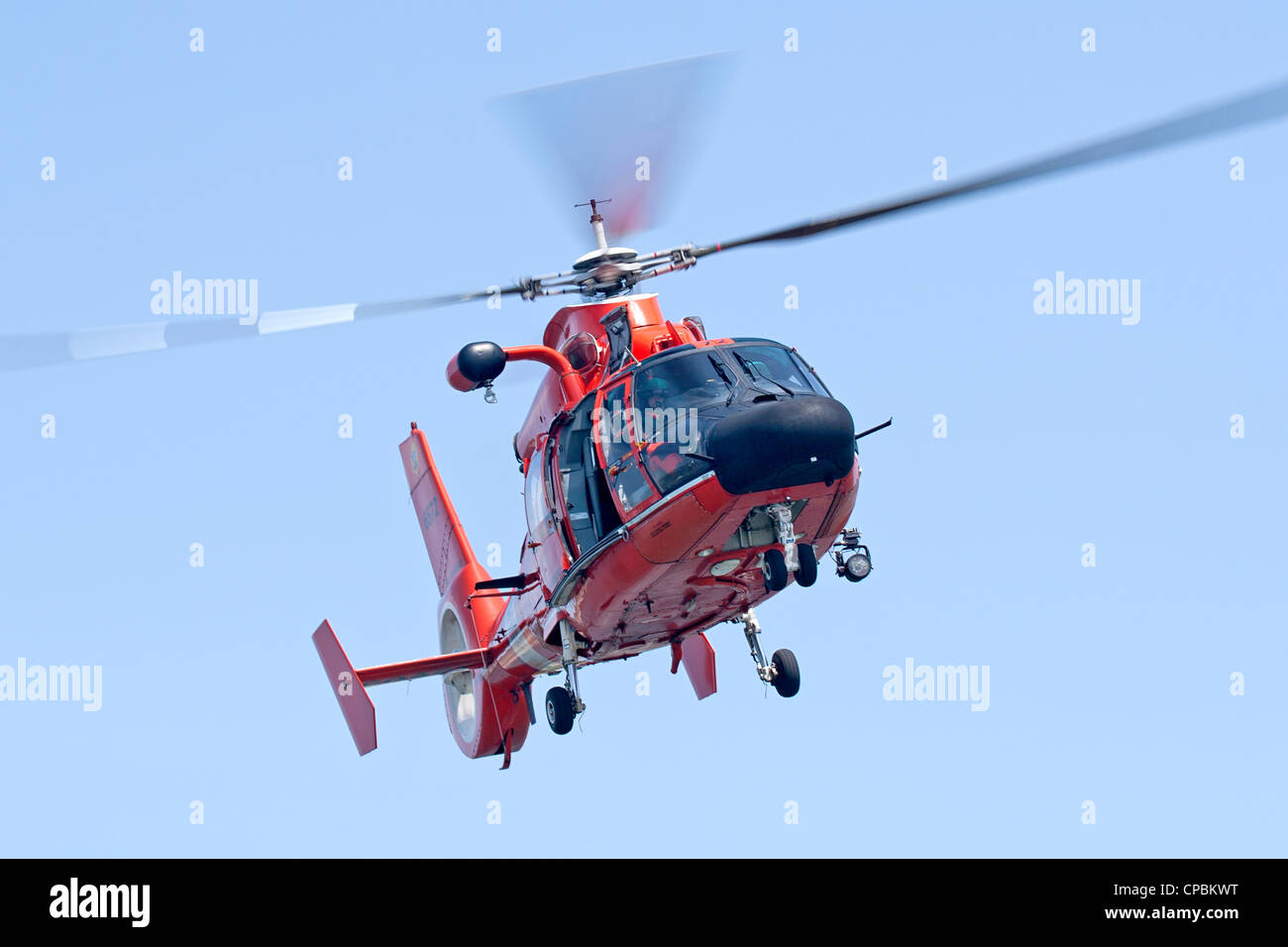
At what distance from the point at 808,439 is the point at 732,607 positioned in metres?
3.62

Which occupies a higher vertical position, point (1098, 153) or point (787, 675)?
point (1098, 153)

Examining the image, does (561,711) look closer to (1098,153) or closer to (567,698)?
(567,698)

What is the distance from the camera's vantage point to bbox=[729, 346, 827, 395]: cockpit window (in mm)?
16516

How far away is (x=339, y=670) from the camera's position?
2019 centimetres

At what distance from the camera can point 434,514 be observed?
25.1 m

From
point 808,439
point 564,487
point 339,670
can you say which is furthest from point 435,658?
point 808,439

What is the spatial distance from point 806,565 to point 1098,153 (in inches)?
198

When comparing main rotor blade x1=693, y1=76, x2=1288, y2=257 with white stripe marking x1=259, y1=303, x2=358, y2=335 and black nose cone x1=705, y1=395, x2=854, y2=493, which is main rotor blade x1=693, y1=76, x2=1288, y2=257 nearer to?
black nose cone x1=705, y1=395, x2=854, y2=493

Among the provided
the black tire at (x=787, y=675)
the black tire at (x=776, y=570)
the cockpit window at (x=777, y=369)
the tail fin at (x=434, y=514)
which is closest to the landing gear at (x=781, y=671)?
the black tire at (x=787, y=675)

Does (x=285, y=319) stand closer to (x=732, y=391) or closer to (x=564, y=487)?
(x=564, y=487)

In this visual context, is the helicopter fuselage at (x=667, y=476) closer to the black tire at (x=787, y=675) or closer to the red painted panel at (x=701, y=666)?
the black tire at (x=787, y=675)

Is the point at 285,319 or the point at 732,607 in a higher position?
the point at 285,319

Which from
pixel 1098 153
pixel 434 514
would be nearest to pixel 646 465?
pixel 1098 153

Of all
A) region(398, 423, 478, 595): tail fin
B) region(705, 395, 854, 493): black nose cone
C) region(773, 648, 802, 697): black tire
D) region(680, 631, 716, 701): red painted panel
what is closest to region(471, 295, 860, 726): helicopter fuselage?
region(705, 395, 854, 493): black nose cone
